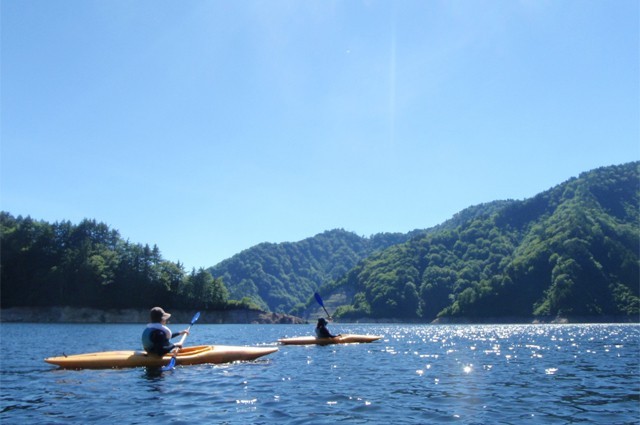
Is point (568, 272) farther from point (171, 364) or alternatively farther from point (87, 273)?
point (171, 364)

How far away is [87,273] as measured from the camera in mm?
120812

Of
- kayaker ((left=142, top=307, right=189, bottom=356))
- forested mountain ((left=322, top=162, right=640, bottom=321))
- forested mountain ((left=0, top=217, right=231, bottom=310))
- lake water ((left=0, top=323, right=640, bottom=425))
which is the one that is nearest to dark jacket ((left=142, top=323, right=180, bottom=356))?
kayaker ((left=142, top=307, right=189, bottom=356))

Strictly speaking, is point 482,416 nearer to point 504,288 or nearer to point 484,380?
point 484,380

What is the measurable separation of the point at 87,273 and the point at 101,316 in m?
11.7

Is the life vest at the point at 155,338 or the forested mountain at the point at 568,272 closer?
the life vest at the point at 155,338

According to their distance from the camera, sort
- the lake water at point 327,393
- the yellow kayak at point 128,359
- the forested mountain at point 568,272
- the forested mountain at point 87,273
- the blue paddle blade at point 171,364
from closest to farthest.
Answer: the lake water at point 327,393, the blue paddle blade at point 171,364, the yellow kayak at point 128,359, the forested mountain at point 87,273, the forested mountain at point 568,272

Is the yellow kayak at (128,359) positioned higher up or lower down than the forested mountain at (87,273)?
lower down

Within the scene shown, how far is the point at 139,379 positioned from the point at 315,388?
6.26 metres

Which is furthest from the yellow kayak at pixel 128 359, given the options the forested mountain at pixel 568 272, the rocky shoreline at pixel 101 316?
the forested mountain at pixel 568 272

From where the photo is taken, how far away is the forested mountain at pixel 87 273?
11669 centimetres

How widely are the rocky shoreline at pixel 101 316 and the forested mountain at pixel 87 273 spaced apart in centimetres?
164

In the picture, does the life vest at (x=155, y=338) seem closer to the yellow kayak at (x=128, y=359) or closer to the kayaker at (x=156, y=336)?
the kayaker at (x=156, y=336)

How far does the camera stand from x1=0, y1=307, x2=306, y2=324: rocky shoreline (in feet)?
357

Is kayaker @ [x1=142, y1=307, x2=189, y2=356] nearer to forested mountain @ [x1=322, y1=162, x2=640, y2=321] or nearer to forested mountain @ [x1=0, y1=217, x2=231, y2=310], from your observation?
forested mountain @ [x1=0, y1=217, x2=231, y2=310]
